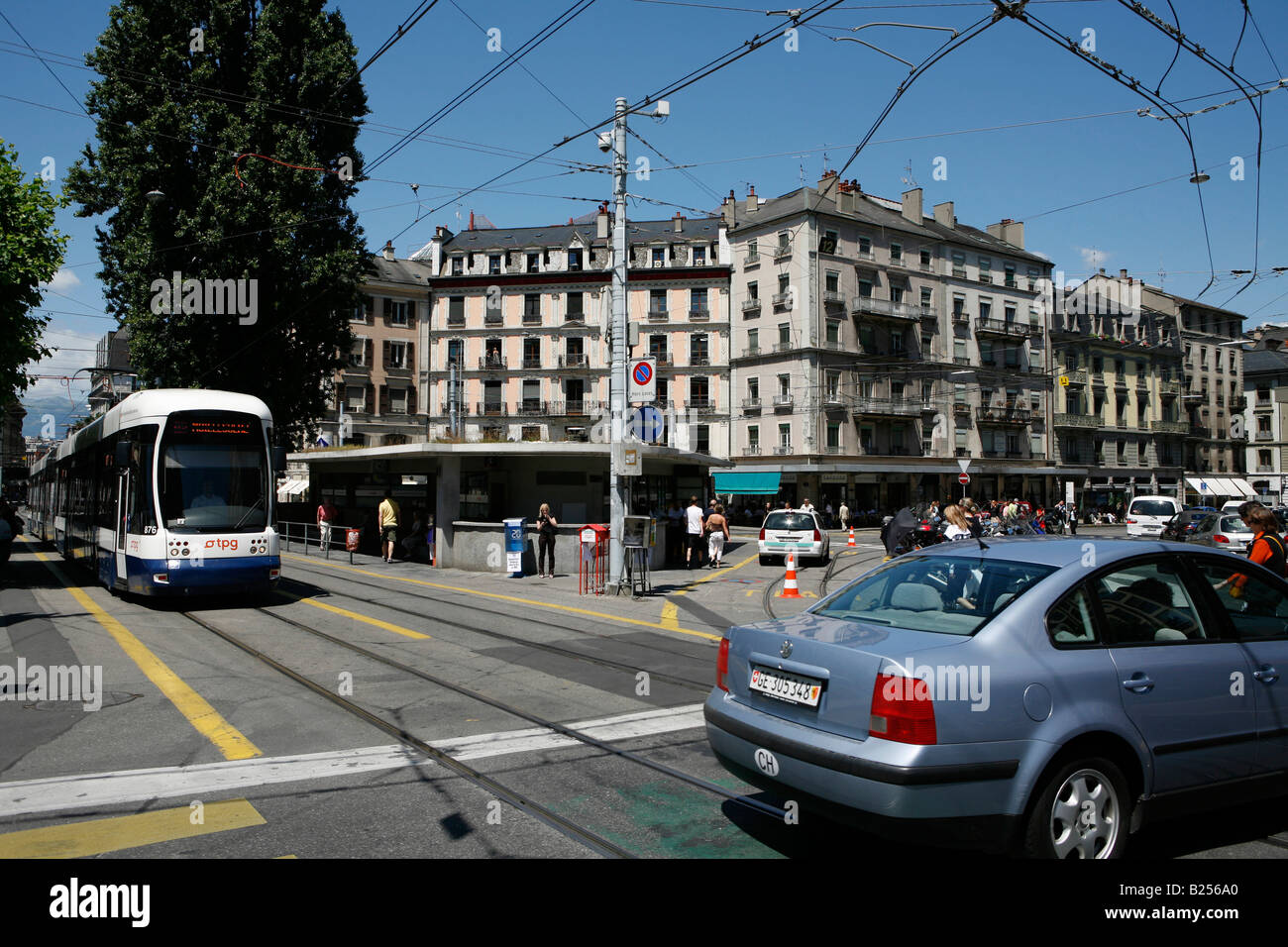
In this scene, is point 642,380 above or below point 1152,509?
above

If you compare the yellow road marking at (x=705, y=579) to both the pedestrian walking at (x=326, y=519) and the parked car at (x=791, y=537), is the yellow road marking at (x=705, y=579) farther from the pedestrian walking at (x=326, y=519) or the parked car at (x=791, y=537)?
the pedestrian walking at (x=326, y=519)

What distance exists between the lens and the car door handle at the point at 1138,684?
4.03 m

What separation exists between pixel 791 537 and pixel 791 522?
0.54 metres

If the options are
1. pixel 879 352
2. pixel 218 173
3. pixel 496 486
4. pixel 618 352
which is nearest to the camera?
pixel 618 352

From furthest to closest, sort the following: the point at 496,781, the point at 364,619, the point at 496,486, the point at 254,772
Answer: the point at 496,486, the point at 364,619, the point at 254,772, the point at 496,781

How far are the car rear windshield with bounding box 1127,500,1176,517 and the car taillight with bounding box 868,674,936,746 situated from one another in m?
37.3

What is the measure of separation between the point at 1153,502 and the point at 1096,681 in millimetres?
37316

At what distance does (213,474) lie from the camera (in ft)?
46.0

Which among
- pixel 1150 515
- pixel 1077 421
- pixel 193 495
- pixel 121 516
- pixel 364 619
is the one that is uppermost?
pixel 1077 421

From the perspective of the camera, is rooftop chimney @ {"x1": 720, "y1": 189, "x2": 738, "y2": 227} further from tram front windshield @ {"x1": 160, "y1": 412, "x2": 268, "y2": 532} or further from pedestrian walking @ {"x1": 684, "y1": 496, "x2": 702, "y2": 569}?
tram front windshield @ {"x1": 160, "y1": 412, "x2": 268, "y2": 532}

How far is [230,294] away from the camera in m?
26.5

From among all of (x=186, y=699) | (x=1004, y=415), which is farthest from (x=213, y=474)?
(x=1004, y=415)

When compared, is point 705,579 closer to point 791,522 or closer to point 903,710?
point 791,522
